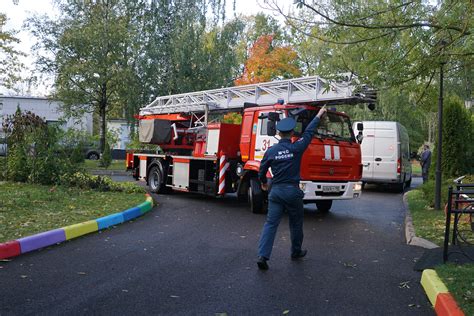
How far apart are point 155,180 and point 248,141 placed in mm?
4892

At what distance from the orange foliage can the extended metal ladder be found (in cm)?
1900

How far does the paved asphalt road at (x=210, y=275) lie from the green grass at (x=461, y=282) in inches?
12.2

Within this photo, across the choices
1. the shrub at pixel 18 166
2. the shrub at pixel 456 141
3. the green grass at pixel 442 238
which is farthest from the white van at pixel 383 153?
the shrub at pixel 18 166

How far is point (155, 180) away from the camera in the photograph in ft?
49.1

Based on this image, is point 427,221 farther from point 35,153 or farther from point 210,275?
point 35,153

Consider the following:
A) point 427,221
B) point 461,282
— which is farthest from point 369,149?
point 461,282

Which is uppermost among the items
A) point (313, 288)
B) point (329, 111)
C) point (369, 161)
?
point (329, 111)

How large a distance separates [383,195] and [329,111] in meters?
7.37

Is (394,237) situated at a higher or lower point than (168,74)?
lower

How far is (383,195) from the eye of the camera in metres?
16.8

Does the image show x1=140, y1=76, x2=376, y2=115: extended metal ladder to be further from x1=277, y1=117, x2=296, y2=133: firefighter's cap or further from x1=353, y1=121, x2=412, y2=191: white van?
x1=353, y1=121, x2=412, y2=191: white van

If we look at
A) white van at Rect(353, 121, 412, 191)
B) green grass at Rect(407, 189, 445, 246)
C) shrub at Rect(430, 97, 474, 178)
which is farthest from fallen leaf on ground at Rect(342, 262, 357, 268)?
white van at Rect(353, 121, 412, 191)

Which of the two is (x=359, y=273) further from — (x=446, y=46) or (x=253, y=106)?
(x=253, y=106)

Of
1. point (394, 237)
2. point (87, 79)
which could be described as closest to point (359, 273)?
point (394, 237)
